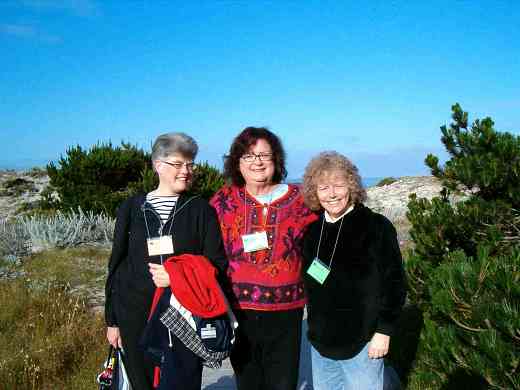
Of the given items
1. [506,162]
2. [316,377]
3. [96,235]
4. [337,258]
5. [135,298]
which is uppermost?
[506,162]

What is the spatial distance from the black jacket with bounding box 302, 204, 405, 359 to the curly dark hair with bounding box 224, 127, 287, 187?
643 millimetres

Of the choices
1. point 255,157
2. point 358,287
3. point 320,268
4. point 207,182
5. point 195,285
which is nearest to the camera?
point 195,285

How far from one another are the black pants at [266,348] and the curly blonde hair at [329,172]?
0.75 meters

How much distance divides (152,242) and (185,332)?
0.53m

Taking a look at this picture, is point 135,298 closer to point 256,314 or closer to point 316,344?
point 256,314

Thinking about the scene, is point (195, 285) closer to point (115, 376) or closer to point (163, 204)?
point (163, 204)

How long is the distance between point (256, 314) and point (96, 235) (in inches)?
305

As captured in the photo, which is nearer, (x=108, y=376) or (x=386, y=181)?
(x=108, y=376)

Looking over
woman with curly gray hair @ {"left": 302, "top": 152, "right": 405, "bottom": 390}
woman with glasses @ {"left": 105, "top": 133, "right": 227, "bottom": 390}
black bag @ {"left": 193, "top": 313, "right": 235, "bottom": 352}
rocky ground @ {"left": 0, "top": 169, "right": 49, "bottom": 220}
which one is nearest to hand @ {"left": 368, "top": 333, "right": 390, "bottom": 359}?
woman with curly gray hair @ {"left": 302, "top": 152, "right": 405, "bottom": 390}

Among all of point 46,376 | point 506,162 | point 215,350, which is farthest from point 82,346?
point 506,162

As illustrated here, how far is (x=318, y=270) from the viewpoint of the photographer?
8.41 ft

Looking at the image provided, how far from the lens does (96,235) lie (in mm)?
9680

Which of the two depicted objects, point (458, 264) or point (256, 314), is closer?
point (458, 264)

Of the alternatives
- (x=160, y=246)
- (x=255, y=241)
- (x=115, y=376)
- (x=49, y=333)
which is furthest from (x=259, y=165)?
(x=49, y=333)
